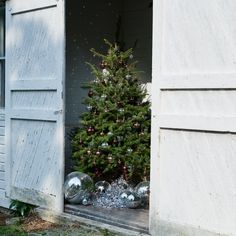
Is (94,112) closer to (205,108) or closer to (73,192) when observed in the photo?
(73,192)

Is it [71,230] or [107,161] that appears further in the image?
[107,161]

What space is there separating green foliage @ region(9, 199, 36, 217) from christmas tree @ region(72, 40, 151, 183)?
75 cm

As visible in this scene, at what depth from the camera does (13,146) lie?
20.8 ft

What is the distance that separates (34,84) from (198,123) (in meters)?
2.49

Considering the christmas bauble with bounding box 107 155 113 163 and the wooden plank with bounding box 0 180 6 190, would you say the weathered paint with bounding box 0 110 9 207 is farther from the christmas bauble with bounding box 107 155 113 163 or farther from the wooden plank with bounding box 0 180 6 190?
the christmas bauble with bounding box 107 155 113 163

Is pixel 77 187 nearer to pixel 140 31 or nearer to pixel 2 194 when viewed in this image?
pixel 2 194

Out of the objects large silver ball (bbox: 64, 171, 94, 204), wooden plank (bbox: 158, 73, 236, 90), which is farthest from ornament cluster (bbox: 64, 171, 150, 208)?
wooden plank (bbox: 158, 73, 236, 90)

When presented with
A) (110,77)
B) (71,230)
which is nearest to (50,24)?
(110,77)

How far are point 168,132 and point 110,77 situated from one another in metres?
1.78

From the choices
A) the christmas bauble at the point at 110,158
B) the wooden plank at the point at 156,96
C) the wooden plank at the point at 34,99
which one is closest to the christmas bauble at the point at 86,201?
the christmas bauble at the point at 110,158

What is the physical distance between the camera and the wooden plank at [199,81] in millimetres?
3943

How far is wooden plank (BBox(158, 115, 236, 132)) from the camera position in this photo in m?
3.94

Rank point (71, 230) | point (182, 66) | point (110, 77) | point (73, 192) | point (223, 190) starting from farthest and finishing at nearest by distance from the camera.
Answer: point (110, 77), point (73, 192), point (71, 230), point (182, 66), point (223, 190)

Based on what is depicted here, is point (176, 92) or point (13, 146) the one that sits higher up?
point (176, 92)
